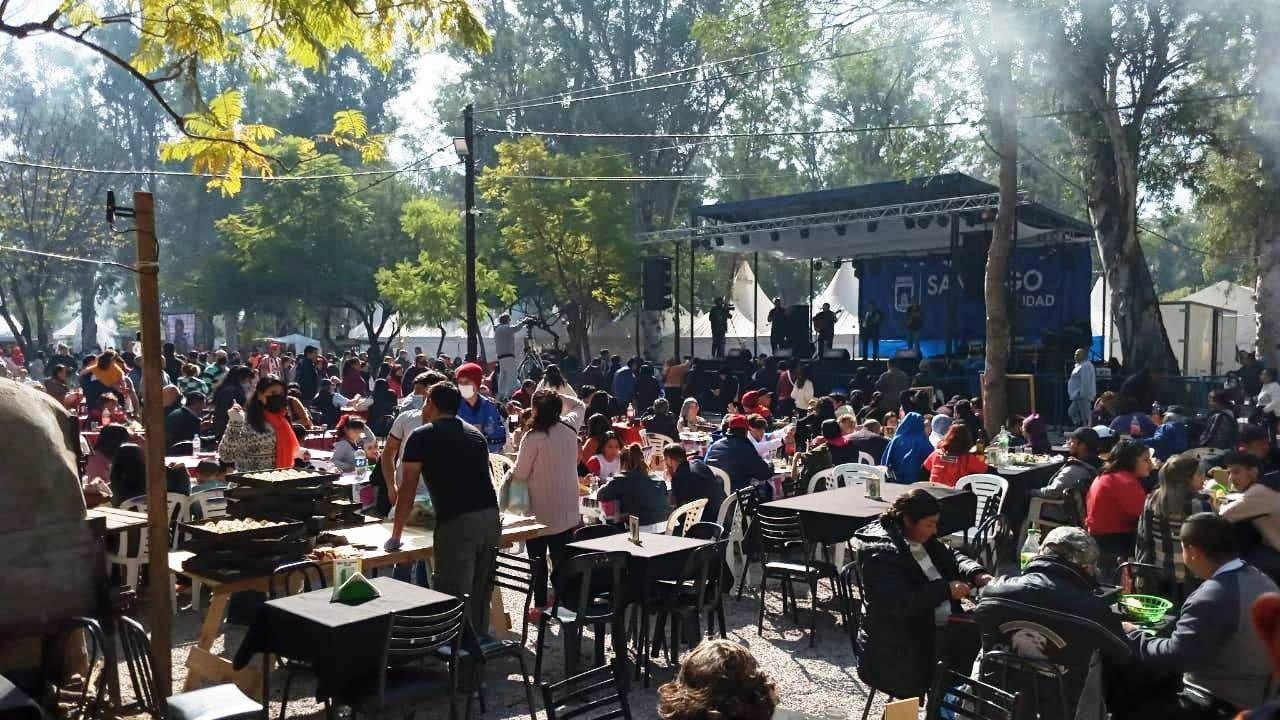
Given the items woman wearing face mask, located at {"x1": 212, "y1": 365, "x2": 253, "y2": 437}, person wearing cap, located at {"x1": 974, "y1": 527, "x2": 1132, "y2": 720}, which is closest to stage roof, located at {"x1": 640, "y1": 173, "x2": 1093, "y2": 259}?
woman wearing face mask, located at {"x1": 212, "y1": 365, "x2": 253, "y2": 437}

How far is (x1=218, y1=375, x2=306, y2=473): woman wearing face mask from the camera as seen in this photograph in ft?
26.9

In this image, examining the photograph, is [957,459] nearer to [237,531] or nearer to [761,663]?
[761,663]

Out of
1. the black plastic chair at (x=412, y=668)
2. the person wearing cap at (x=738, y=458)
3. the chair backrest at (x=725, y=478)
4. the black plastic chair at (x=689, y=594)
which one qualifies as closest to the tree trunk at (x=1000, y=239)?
the person wearing cap at (x=738, y=458)

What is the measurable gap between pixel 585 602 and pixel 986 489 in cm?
418

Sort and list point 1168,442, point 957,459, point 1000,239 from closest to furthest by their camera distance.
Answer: point 957,459 → point 1168,442 → point 1000,239

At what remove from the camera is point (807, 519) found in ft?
23.1

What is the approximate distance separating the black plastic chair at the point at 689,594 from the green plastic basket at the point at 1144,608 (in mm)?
2192

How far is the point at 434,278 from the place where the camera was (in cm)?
3262

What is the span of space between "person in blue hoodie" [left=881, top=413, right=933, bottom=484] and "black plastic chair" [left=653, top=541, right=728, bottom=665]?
3.47 metres

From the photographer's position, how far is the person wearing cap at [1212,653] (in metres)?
4.12

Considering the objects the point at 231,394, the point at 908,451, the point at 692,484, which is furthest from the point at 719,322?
the point at 692,484

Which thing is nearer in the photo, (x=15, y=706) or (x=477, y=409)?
(x=15, y=706)

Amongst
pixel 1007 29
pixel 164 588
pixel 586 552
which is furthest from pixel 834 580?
pixel 1007 29

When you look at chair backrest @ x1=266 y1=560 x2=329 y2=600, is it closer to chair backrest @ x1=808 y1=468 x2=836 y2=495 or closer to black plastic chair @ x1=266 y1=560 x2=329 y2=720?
black plastic chair @ x1=266 y1=560 x2=329 y2=720
